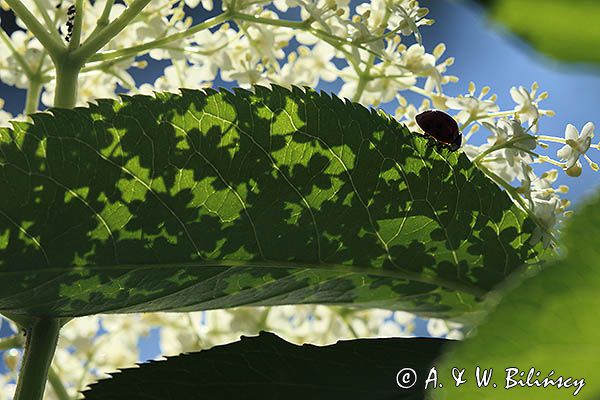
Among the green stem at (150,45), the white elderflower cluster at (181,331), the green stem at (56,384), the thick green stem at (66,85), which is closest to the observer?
the thick green stem at (66,85)

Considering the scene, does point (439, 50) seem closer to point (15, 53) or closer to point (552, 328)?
point (15, 53)

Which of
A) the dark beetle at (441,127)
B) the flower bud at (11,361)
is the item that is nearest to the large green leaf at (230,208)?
the dark beetle at (441,127)

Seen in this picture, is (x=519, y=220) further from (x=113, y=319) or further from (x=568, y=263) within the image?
(x=113, y=319)

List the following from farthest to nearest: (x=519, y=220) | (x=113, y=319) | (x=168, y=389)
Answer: (x=113, y=319) < (x=519, y=220) < (x=168, y=389)

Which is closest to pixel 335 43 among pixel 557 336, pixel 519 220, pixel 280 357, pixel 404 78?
pixel 404 78

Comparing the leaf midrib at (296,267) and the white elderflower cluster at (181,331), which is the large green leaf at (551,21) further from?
the white elderflower cluster at (181,331)

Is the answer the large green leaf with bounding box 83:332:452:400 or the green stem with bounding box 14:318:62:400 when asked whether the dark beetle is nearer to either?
the large green leaf with bounding box 83:332:452:400
